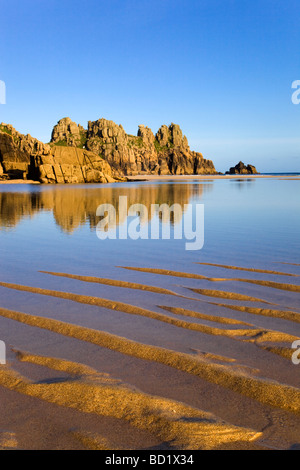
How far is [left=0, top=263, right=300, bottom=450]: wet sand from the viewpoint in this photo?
2.79 metres

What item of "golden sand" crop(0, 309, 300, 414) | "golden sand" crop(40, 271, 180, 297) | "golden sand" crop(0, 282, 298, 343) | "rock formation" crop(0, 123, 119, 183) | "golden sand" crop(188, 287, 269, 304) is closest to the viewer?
"golden sand" crop(0, 309, 300, 414)

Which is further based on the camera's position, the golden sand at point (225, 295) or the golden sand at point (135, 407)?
the golden sand at point (225, 295)

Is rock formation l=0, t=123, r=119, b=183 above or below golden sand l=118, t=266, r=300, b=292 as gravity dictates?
above

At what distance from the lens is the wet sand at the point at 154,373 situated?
279cm

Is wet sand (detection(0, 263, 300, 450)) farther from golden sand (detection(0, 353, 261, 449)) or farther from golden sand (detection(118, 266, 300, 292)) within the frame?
golden sand (detection(118, 266, 300, 292))

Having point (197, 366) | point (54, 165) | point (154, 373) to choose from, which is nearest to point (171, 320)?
point (197, 366)

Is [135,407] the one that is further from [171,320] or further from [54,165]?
[54,165]

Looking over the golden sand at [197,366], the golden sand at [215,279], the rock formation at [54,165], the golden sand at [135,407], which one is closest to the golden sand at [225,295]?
the golden sand at [215,279]

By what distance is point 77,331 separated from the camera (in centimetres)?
482

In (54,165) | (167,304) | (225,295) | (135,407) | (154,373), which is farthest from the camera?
(54,165)

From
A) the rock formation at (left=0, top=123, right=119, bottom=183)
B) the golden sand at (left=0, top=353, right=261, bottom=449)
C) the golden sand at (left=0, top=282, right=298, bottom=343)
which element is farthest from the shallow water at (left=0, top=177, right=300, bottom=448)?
the rock formation at (left=0, top=123, right=119, bottom=183)

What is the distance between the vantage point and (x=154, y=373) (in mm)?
3754

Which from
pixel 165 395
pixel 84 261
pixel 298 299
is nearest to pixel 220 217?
pixel 84 261

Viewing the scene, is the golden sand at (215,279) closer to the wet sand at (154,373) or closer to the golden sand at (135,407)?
the wet sand at (154,373)
